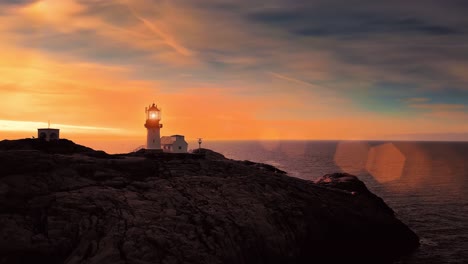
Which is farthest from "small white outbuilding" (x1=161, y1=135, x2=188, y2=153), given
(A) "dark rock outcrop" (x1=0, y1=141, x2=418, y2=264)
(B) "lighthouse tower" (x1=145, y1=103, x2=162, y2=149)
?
(A) "dark rock outcrop" (x1=0, y1=141, x2=418, y2=264)

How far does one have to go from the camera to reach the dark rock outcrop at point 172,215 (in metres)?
23.0

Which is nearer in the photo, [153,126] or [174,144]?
[153,126]

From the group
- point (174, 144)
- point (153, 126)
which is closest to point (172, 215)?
point (153, 126)

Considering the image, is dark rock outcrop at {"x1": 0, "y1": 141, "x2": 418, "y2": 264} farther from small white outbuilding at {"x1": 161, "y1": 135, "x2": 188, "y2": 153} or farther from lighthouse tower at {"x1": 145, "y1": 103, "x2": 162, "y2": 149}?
small white outbuilding at {"x1": 161, "y1": 135, "x2": 188, "y2": 153}

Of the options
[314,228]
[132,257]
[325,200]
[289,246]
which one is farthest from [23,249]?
[325,200]

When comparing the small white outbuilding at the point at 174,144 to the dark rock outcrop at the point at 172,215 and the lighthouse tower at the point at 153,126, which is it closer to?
the lighthouse tower at the point at 153,126

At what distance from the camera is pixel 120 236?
23.6 m

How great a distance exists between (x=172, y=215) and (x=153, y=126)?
29.4 meters

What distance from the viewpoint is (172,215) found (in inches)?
1070

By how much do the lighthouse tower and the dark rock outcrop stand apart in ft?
54.1

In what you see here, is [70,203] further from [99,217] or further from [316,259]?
[316,259]

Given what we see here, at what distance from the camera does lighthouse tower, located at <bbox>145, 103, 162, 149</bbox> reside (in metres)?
54.8

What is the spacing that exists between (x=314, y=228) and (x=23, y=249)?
2324 cm

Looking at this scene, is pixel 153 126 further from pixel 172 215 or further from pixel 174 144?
pixel 172 215
